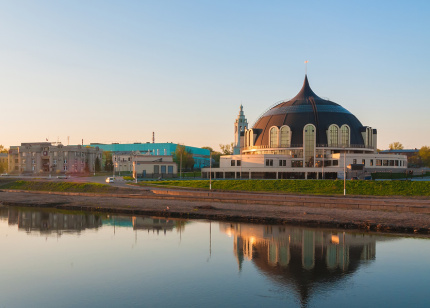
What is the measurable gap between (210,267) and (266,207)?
2411 cm

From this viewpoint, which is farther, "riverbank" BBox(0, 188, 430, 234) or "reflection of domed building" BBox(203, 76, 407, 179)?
"reflection of domed building" BBox(203, 76, 407, 179)

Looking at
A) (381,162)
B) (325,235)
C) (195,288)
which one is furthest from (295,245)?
(381,162)

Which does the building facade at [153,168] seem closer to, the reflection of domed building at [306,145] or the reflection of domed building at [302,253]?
the reflection of domed building at [306,145]

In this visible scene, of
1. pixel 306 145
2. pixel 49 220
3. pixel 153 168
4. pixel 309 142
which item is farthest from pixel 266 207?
pixel 309 142

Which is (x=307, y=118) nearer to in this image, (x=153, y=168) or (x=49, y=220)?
(x=153, y=168)

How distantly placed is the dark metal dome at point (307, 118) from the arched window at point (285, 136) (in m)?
1.12

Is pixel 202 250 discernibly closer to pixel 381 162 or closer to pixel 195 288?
pixel 195 288

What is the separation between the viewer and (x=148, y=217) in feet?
149

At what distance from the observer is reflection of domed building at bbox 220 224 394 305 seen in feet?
71.9

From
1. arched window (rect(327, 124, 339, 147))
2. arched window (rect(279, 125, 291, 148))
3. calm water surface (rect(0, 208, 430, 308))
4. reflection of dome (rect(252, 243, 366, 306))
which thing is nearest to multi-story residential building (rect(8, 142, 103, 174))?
arched window (rect(279, 125, 291, 148))

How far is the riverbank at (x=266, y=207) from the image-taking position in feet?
125

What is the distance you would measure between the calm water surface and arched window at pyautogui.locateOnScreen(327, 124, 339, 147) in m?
71.0

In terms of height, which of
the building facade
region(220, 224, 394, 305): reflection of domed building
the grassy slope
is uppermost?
the building facade

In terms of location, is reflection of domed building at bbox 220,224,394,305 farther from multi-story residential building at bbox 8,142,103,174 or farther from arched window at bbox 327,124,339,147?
multi-story residential building at bbox 8,142,103,174
